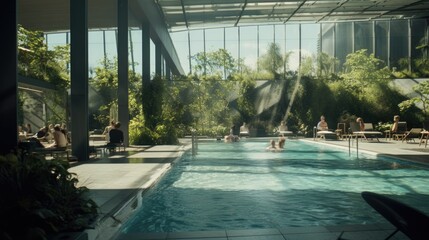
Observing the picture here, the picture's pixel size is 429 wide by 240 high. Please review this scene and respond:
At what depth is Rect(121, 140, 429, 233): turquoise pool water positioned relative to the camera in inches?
169

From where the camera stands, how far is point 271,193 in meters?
5.90

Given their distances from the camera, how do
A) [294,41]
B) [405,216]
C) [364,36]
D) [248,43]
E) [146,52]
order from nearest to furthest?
[405,216], [146,52], [364,36], [294,41], [248,43]

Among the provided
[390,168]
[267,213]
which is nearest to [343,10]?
[390,168]

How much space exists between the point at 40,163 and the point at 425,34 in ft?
88.3

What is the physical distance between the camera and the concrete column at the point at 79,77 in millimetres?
8469

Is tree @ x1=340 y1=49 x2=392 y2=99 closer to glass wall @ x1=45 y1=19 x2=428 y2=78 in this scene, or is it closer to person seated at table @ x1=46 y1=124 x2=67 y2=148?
glass wall @ x1=45 y1=19 x2=428 y2=78

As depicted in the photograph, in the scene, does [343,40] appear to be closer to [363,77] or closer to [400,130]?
[363,77]

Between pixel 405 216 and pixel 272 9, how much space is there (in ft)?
56.3

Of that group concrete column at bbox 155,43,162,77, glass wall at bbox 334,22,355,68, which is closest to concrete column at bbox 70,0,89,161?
concrete column at bbox 155,43,162,77

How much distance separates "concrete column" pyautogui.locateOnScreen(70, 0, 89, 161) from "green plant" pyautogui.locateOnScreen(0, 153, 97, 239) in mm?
5197

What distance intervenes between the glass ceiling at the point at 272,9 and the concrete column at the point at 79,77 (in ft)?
22.4

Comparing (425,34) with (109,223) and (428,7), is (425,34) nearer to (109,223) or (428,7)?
(428,7)

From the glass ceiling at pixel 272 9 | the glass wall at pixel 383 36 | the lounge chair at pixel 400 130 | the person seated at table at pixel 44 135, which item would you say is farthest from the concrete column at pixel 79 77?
the glass wall at pixel 383 36

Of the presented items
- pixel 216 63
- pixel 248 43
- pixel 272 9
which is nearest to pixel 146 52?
pixel 272 9
